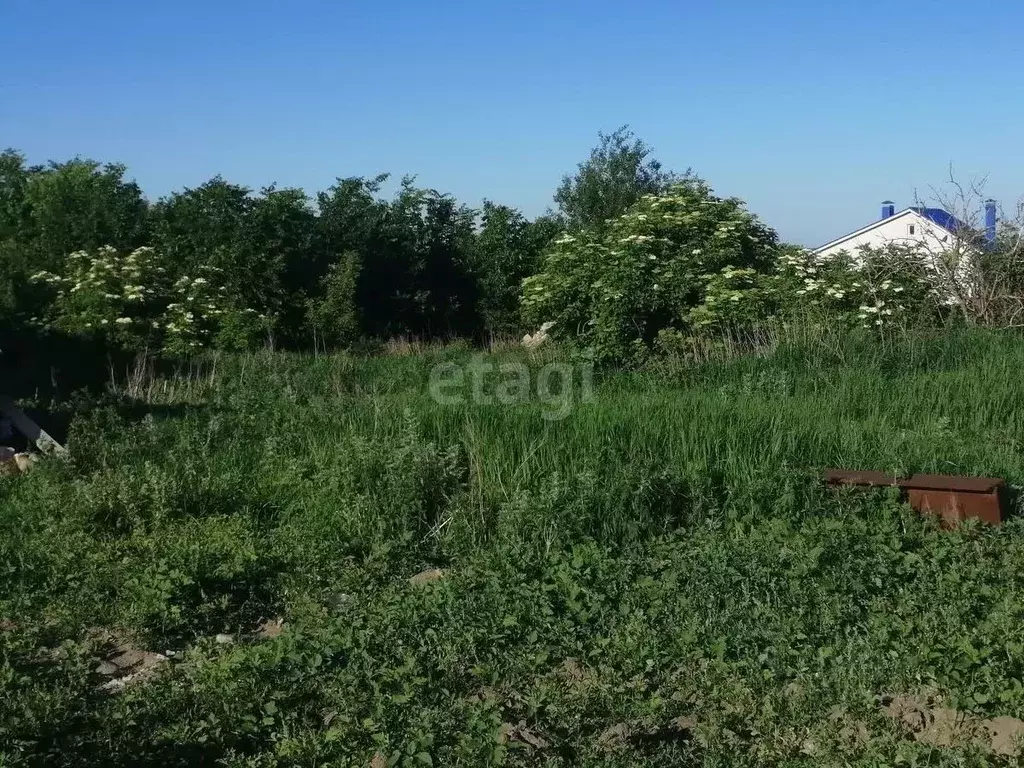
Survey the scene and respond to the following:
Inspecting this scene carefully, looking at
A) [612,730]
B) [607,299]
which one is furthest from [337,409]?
[607,299]

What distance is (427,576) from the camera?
5773 mm

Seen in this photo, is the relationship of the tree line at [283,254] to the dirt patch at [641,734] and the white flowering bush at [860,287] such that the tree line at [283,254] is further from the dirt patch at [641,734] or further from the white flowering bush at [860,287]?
the dirt patch at [641,734]

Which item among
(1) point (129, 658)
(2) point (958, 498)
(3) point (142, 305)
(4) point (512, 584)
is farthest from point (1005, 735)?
(3) point (142, 305)

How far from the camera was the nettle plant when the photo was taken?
14.7m

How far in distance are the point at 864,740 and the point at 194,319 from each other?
1381 centimetres

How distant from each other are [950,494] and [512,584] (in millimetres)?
2798

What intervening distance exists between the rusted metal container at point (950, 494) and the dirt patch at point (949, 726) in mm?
2281

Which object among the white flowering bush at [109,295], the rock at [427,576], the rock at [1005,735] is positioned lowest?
the rock at [1005,735]

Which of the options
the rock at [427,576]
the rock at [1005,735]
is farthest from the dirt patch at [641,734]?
the rock at [427,576]

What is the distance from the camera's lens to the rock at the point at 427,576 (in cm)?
555

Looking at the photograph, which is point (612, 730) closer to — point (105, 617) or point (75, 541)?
point (105, 617)

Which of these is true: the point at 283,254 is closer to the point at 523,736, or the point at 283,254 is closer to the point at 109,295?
the point at 109,295

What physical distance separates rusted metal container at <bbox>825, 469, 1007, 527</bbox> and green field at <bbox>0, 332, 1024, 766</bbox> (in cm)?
19

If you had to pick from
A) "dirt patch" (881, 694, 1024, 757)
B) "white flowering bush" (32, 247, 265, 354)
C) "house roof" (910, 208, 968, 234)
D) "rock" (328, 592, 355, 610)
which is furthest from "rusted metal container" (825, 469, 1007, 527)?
"white flowering bush" (32, 247, 265, 354)
